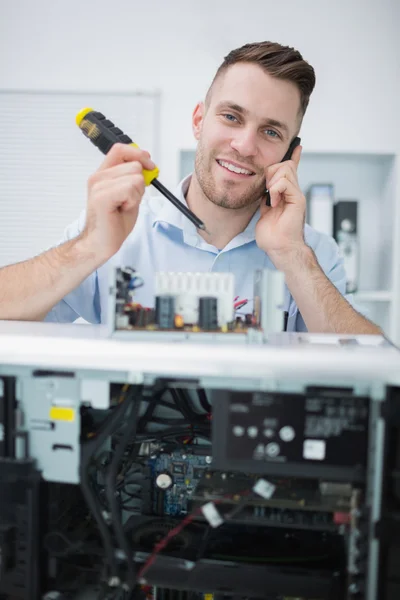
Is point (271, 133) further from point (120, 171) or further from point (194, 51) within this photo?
point (194, 51)

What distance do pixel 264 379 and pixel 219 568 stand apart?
0.26m

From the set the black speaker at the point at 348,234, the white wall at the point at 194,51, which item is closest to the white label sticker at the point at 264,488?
the black speaker at the point at 348,234

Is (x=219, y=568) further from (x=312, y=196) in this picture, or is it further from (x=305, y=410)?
(x=312, y=196)

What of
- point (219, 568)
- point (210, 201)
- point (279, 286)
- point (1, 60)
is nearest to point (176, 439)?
point (219, 568)

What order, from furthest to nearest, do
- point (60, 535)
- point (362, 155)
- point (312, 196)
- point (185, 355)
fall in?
point (362, 155) → point (312, 196) → point (60, 535) → point (185, 355)

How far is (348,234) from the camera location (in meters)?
2.01

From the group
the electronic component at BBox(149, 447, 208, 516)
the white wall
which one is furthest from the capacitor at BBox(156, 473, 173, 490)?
the white wall

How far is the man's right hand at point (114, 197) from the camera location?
2.89 ft

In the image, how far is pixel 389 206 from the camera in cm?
209

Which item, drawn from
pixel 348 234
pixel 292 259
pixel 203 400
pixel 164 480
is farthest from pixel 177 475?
pixel 348 234

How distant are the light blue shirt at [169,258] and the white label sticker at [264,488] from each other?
66 cm

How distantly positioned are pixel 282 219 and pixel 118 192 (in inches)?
17.6

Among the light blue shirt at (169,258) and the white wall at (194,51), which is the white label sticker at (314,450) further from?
the white wall at (194,51)

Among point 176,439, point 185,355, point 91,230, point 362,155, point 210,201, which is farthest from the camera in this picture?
point 362,155
